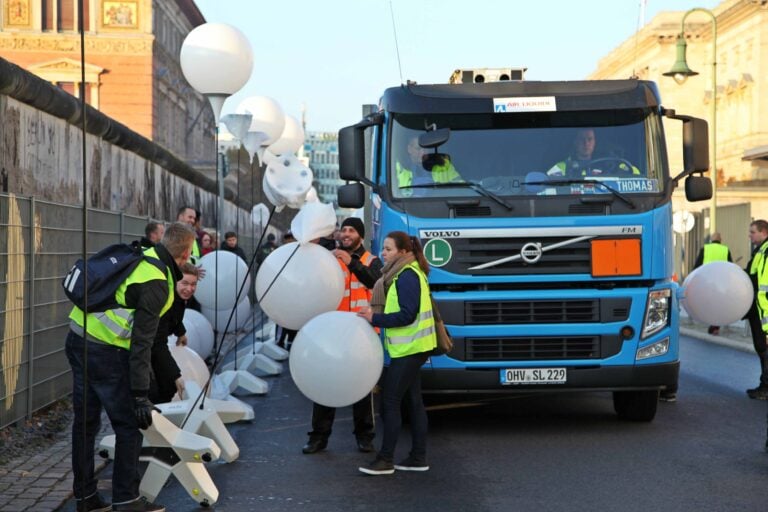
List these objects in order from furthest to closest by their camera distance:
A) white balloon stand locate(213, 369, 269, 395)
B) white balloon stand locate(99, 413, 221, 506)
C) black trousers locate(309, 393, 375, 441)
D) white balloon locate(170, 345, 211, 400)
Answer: white balloon stand locate(213, 369, 269, 395) < black trousers locate(309, 393, 375, 441) < white balloon locate(170, 345, 211, 400) < white balloon stand locate(99, 413, 221, 506)

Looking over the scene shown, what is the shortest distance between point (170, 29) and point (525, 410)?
2270 inches

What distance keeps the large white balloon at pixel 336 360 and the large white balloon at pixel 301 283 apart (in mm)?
1163

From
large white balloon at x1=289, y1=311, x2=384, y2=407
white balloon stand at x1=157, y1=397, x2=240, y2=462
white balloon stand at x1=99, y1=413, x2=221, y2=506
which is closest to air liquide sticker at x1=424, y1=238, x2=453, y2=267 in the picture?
large white balloon at x1=289, y1=311, x2=384, y2=407

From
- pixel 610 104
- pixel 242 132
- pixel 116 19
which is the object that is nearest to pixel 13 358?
pixel 610 104

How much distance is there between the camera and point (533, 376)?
10711 mm

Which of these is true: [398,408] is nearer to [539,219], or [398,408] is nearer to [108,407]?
[539,219]

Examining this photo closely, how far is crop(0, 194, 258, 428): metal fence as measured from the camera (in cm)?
1042

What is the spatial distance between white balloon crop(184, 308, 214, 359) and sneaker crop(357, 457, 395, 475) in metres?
4.25

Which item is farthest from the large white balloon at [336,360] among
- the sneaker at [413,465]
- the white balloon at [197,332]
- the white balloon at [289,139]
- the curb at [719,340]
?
the white balloon at [289,139]

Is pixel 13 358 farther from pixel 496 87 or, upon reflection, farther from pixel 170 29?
pixel 170 29

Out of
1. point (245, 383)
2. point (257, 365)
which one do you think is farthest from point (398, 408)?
point (257, 365)

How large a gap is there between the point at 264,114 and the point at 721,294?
10.0 m

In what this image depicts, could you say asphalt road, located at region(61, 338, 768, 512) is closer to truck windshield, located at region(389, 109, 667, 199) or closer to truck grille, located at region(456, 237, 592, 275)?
truck grille, located at region(456, 237, 592, 275)

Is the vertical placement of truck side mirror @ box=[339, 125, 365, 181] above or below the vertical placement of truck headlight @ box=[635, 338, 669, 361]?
above
